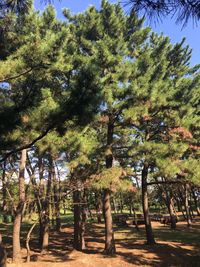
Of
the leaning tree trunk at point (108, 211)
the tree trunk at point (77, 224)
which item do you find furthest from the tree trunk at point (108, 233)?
the tree trunk at point (77, 224)

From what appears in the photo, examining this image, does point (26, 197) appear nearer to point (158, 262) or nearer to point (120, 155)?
point (120, 155)

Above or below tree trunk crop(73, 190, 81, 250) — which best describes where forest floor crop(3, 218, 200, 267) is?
below

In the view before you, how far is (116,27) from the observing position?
16.0 meters

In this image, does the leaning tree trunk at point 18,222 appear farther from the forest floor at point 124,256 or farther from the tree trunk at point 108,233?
the tree trunk at point 108,233

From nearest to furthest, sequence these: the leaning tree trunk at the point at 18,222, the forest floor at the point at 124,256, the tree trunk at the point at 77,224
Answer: the forest floor at the point at 124,256
the leaning tree trunk at the point at 18,222
the tree trunk at the point at 77,224

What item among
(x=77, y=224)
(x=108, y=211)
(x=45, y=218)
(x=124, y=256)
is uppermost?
(x=108, y=211)

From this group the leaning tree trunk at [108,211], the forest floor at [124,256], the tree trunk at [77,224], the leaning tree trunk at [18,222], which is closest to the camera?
the forest floor at [124,256]

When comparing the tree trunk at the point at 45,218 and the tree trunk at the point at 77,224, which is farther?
the tree trunk at the point at 77,224

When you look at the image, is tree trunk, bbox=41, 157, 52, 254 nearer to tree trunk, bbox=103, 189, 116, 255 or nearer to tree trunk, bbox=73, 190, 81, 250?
tree trunk, bbox=73, 190, 81, 250

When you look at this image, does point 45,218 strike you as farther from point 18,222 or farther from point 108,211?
point 108,211

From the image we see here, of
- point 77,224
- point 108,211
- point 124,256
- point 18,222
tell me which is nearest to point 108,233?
point 108,211

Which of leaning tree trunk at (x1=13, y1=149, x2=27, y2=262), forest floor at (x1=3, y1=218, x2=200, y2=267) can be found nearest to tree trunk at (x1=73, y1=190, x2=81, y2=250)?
forest floor at (x1=3, y1=218, x2=200, y2=267)

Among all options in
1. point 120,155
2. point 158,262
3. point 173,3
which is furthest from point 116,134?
point 173,3

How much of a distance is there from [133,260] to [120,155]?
4.82 metres
